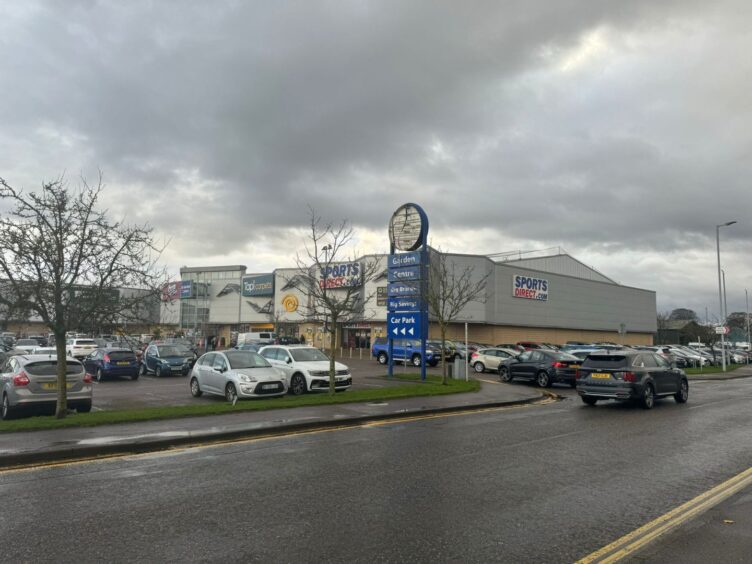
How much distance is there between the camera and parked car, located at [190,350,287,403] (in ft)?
50.2

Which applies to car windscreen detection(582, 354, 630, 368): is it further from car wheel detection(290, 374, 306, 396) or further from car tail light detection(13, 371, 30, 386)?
car tail light detection(13, 371, 30, 386)

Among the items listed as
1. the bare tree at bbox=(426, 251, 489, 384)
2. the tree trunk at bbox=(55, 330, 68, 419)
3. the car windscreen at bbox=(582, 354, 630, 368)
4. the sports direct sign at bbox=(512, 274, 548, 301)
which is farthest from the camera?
the sports direct sign at bbox=(512, 274, 548, 301)

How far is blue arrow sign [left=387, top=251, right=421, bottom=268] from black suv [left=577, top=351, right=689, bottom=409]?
848cm

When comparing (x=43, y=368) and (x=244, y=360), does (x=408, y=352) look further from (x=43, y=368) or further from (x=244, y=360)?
(x=43, y=368)

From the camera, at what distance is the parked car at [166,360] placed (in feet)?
83.7

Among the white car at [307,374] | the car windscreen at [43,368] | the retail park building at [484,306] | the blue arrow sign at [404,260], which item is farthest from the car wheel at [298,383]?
the retail park building at [484,306]

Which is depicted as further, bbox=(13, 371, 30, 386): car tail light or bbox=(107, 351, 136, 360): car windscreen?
bbox=(107, 351, 136, 360): car windscreen

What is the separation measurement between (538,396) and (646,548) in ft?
46.2

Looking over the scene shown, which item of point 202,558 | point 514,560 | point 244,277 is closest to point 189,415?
point 202,558

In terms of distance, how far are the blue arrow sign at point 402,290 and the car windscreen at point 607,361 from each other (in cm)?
766

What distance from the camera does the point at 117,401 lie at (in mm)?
16250

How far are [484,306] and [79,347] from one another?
3315 centimetres

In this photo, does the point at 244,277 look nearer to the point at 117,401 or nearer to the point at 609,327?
the point at 609,327

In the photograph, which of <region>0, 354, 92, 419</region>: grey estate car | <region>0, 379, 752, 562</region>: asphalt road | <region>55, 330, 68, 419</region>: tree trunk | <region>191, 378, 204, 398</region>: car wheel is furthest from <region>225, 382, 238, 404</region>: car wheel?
<region>0, 379, 752, 562</region>: asphalt road
